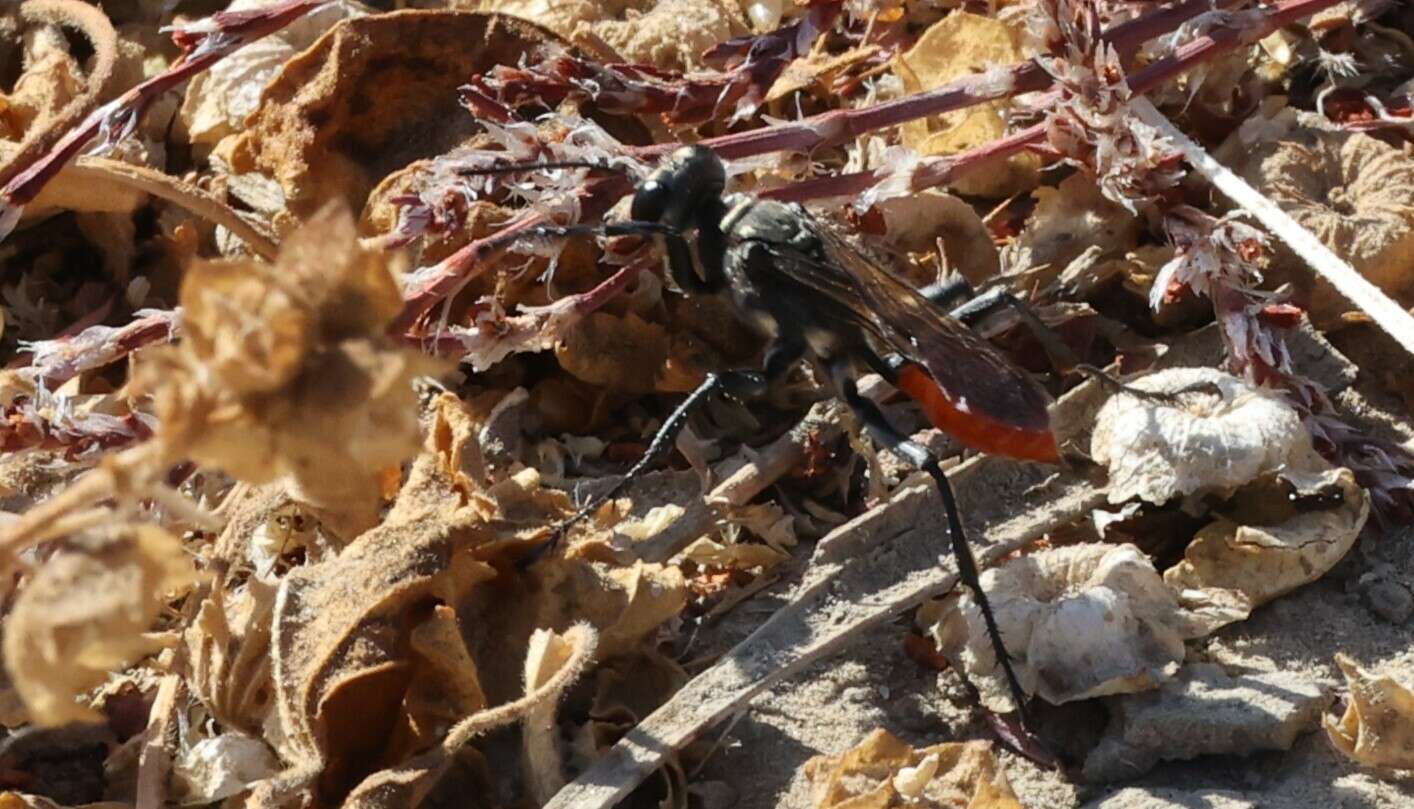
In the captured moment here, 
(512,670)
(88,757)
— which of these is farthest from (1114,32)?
(88,757)

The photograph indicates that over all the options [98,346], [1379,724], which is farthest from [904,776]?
[98,346]

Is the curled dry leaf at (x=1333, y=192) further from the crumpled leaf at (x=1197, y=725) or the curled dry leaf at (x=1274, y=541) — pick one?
the crumpled leaf at (x=1197, y=725)

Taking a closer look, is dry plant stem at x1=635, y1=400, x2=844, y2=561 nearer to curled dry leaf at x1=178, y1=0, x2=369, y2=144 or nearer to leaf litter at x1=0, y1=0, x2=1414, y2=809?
leaf litter at x1=0, y1=0, x2=1414, y2=809

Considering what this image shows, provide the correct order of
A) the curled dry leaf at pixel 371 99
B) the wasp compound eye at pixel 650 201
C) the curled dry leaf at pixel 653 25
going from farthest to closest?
the curled dry leaf at pixel 653 25
the curled dry leaf at pixel 371 99
the wasp compound eye at pixel 650 201

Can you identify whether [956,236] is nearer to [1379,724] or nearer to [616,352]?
[616,352]

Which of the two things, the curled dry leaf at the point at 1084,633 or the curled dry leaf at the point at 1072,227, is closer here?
the curled dry leaf at the point at 1084,633

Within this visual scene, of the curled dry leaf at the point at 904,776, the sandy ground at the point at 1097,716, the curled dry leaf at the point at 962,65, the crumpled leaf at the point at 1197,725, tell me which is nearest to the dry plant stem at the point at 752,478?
the sandy ground at the point at 1097,716

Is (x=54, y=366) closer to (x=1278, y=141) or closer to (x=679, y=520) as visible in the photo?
(x=679, y=520)
